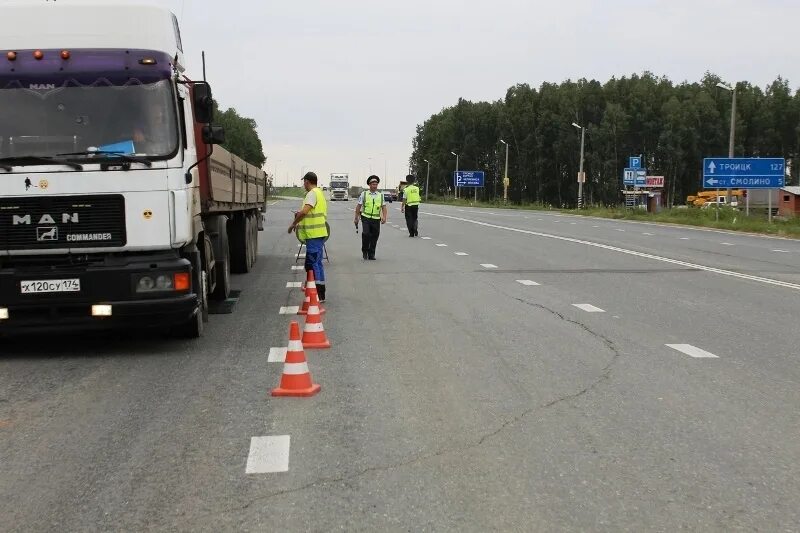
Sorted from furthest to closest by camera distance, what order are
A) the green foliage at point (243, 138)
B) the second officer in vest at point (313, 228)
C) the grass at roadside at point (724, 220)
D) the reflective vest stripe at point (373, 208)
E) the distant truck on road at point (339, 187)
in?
the green foliage at point (243, 138) < the distant truck on road at point (339, 187) < the grass at roadside at point (724, 220) < the reflective vest stripe at point (373, 208) < the second officer in vest at point (313, 228)

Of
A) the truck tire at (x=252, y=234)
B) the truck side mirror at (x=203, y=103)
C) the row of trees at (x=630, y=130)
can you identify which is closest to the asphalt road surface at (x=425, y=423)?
the truck side mirror at (x=203, y=103)

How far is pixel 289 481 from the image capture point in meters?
4.63

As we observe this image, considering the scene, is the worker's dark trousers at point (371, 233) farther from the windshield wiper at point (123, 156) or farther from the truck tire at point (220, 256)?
the windshield wiper at point (123, 156)

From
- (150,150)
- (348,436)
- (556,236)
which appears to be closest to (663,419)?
(348,436)

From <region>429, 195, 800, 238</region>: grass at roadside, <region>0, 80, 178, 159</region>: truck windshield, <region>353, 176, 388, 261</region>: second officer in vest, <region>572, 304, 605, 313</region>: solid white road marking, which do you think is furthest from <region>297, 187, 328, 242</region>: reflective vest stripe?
<region>429, 195, 800, 238</region>: grass at roadside

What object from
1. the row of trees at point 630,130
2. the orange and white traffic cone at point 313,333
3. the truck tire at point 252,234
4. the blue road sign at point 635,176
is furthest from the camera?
the row of trees at point 630,130

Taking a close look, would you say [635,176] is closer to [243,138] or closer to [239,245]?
[239,245]

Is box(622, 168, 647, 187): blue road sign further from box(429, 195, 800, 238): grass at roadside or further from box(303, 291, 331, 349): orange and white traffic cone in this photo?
box(303, 291, 331, 349): orange and white traffic cone

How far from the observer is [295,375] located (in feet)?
21.4

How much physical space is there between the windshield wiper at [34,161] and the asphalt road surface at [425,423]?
1732 mm

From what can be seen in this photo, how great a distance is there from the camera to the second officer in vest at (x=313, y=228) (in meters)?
11.5

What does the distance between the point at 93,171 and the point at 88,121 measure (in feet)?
1.76

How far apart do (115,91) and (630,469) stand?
228 inches

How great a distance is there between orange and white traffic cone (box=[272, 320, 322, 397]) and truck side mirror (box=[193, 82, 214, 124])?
301 centimetres
